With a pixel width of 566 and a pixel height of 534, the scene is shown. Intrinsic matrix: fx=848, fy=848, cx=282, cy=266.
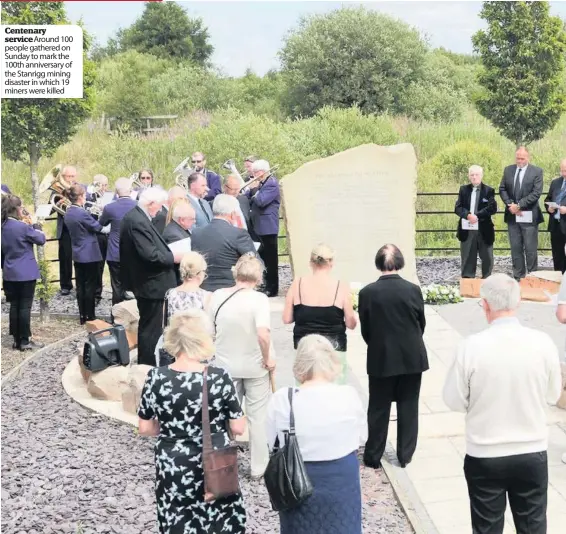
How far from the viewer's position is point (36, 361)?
902 cm

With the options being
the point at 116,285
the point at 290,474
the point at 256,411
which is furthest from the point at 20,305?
the point at 290,474

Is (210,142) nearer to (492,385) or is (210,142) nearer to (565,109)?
(565,109)

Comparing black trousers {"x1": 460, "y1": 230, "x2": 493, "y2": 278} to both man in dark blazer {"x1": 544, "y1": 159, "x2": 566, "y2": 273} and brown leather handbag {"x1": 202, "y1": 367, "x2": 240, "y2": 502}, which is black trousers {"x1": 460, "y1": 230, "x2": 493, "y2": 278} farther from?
brown leather handbag {"x1": 202, "y1": 367, "x2": 240, "y2": 502}

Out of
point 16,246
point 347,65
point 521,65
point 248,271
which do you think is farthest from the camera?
point 347,65

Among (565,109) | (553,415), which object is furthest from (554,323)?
(565,109)

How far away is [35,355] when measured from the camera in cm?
911

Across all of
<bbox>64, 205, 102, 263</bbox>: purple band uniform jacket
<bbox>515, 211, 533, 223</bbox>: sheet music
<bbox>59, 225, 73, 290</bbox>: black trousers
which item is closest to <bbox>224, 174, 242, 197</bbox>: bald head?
<bbox>64, 205, 102, 263</bbox>: purple band uniform jacket

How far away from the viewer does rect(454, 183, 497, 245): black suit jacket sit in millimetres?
11578

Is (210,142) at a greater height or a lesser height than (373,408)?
greater

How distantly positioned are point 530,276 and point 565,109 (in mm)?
7303

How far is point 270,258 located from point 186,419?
7.48 meters

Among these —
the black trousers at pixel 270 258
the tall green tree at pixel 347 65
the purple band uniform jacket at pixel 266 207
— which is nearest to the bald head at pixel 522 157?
the purple band uniform jacket at pixel 266 207

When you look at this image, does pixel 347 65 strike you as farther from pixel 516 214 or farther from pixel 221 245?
pixel 221 245

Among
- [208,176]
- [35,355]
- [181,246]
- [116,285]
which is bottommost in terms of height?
[35,355]
